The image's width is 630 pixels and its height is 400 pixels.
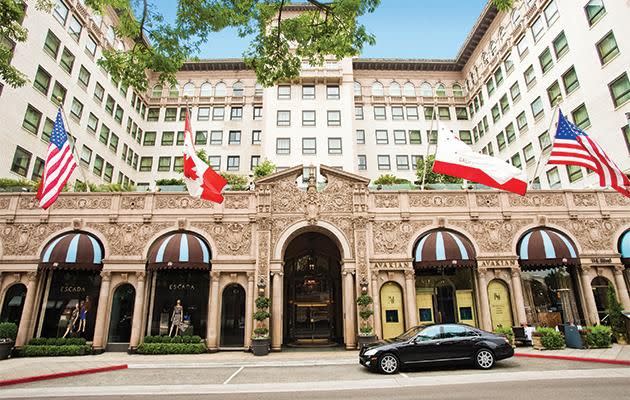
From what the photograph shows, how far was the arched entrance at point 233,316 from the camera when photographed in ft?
69.4

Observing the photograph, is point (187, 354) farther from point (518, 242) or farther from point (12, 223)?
point (518, 242)

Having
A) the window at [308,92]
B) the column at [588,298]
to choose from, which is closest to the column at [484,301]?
the column at [588,298]

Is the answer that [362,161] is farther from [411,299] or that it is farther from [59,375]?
[59,375]

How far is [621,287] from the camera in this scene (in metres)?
21.0

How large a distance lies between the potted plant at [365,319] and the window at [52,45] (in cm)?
3319

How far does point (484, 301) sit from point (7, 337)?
26.3 meters

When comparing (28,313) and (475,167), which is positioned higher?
(475,167)

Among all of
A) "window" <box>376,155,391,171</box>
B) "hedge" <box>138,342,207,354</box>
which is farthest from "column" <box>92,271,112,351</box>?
"window" <box>376,155,391,171</box>

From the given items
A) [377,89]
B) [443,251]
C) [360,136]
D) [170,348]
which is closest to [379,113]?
[377,89]

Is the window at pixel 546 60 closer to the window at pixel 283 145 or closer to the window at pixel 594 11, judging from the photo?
the window at pixel 594 11

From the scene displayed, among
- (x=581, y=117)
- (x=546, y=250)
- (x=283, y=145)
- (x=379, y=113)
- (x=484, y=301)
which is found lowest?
(x=484, y=301)

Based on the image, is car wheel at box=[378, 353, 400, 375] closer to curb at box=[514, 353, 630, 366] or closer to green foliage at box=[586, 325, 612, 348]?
curb at box=[514, 353, 630, 366]

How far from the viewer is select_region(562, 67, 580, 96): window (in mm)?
30875

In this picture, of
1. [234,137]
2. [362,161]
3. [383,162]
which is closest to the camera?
[362,161]
